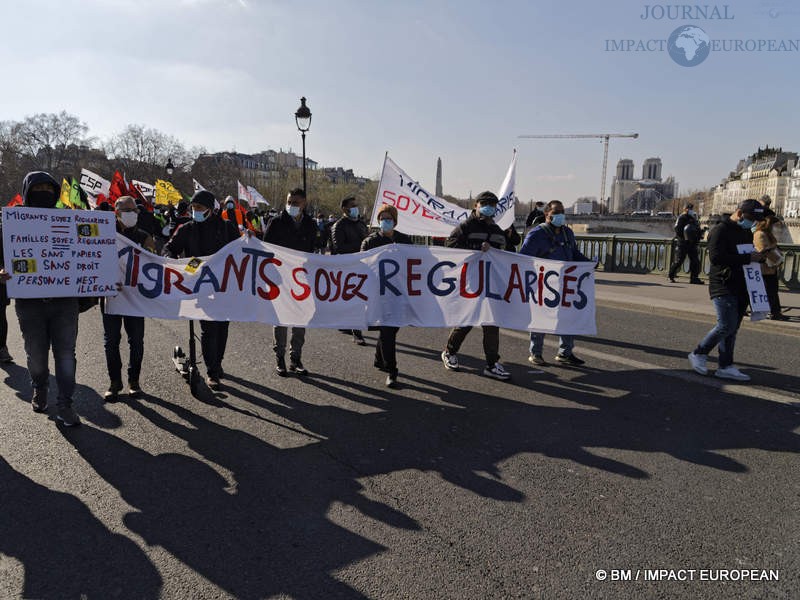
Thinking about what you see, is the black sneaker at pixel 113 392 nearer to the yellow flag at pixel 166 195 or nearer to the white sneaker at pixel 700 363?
the white sneaker at pixel 700 363

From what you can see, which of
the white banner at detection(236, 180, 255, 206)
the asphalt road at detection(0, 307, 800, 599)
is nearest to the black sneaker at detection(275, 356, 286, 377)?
the asphalt road at detection(0, 307, 800, 599)

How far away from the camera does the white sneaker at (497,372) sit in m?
6.23

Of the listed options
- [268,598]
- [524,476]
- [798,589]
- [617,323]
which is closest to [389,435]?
[524,476]

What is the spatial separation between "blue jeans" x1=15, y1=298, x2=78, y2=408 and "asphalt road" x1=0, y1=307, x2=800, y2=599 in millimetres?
406

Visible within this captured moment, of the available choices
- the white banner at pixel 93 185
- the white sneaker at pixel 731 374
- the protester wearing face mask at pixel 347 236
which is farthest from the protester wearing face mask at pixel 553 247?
the white banner at pixel 93 185

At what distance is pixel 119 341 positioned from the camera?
544 centimetres

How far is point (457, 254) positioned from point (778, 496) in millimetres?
3563

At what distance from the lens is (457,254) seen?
20.3ft

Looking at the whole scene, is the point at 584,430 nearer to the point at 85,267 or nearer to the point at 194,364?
the point at 194,364

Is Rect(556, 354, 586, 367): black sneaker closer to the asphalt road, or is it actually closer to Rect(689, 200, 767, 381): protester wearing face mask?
the asphalt road

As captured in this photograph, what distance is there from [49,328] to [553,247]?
17.2 feet

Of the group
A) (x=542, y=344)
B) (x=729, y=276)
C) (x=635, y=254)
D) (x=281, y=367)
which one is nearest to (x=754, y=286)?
(x=729, y=276)

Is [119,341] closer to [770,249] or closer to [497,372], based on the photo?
[497,372]

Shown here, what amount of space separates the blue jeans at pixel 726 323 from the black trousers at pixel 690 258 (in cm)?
942
